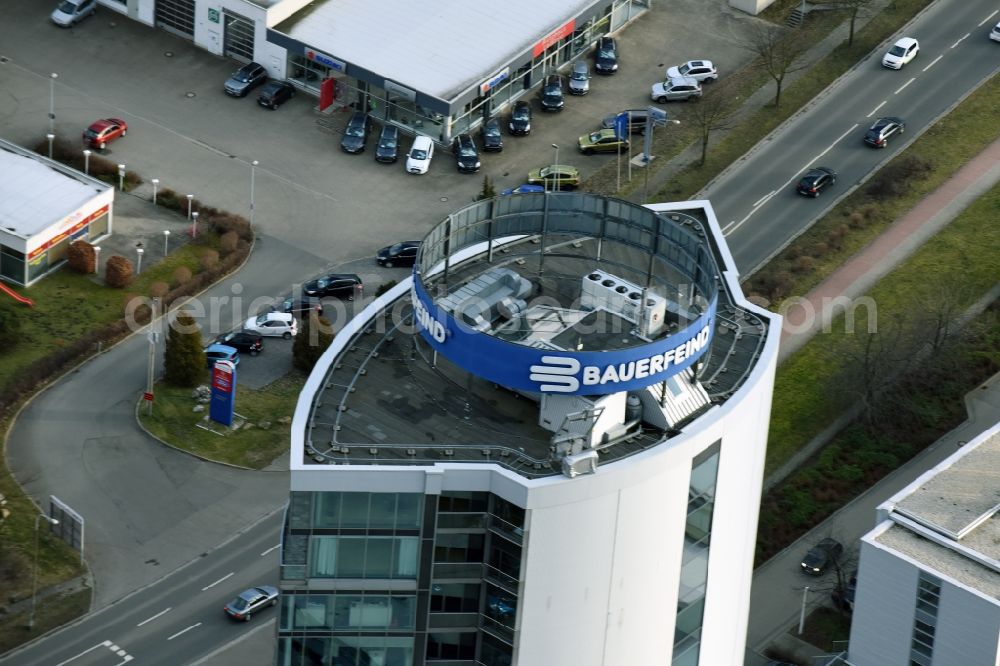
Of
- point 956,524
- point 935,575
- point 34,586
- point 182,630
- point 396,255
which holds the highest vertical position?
point 956,524

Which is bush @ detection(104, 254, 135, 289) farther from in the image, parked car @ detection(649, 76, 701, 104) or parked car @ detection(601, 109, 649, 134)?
parked car @ detection(649, 76, 701, 104)

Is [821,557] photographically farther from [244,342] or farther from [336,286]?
[244,342]

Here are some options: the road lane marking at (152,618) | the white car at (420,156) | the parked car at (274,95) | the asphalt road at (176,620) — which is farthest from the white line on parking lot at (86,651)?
the parked car at (274,95)

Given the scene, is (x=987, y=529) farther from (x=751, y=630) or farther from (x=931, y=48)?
(x=931, y=48)

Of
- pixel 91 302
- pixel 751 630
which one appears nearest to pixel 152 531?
pixel 91 302

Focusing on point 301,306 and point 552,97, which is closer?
point 301,306

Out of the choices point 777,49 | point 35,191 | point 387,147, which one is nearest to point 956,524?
point 387,147
